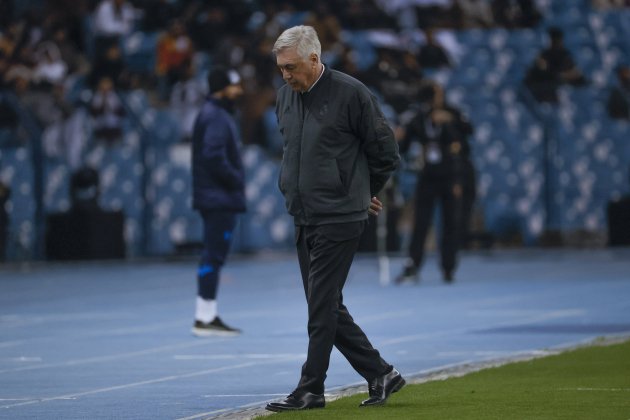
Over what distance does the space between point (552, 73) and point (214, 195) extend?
16668mm

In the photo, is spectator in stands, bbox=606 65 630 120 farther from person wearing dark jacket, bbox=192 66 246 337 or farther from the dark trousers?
the dark trousers

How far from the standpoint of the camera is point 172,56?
30031mm

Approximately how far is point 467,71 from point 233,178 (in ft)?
56.0

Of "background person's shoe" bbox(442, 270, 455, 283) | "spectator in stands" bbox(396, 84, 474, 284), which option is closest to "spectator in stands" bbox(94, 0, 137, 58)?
"spectator in stands" bbox(396, 84, 474, 284)

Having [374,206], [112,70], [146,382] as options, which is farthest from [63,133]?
[374,206]

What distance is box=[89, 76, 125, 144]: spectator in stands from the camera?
94.3ft

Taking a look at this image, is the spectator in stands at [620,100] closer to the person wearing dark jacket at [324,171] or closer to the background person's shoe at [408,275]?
the background person's shoe at [408,275]

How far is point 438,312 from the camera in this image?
16.4 m

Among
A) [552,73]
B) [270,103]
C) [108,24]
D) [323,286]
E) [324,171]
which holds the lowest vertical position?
[323,286]

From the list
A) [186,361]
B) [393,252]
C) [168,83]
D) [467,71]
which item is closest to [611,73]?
[467,71]

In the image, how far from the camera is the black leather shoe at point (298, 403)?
8203 millimetres

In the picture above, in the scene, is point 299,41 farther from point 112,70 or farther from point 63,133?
point 112,70

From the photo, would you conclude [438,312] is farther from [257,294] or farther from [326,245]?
[326,245]

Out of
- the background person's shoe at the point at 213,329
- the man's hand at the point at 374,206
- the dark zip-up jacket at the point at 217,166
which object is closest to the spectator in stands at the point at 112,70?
the dark zip-up jacket at the point at 217,166
